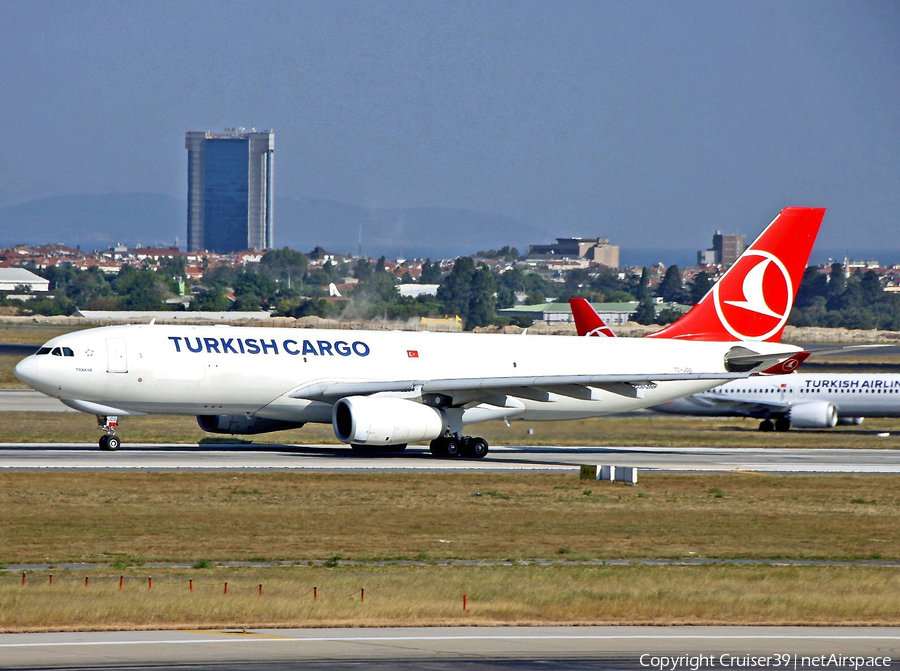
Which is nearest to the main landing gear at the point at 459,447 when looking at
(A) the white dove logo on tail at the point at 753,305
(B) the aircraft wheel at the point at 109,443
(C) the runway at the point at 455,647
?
(B) the aircraft wheel at the point at 109,443

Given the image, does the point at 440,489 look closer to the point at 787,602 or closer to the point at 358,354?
the point at 358,354

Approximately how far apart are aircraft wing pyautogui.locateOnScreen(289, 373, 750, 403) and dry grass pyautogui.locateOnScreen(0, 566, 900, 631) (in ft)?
63.3

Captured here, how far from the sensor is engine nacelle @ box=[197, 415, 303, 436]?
1706 inches

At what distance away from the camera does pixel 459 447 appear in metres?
43.9

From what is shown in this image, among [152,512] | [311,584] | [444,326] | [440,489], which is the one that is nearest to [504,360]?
[440,489]

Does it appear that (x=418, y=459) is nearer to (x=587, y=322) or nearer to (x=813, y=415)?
(x=587, y=322)

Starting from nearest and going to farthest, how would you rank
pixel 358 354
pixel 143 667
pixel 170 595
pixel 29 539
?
pixel 143 667, pixel 170 595, pixel 29 539, pixel 358 354

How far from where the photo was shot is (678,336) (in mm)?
49906

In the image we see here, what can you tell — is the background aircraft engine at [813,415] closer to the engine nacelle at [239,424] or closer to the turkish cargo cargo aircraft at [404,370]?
the turkish cargo cargo aircraft at [404,370]

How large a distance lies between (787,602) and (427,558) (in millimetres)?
7137

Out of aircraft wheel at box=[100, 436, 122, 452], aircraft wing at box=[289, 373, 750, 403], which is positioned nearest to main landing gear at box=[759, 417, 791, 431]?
aircraft wing at box=[289, 373, 750, 403]

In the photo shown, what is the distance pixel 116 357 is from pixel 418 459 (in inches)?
415

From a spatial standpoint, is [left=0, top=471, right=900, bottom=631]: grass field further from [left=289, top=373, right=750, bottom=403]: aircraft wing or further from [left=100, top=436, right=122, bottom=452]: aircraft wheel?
[left=100, top=436, right=122, bottom=452]: aircraft wheel

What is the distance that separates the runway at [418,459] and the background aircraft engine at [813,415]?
1226cm
